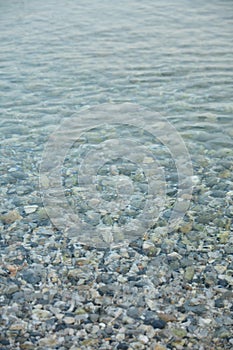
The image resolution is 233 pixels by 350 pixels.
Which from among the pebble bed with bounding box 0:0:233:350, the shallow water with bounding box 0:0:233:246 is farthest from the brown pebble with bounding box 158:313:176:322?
the shallow water with bounding box 0:0:233:246

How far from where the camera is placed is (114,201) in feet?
21.6

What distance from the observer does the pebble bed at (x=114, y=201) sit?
4.60 meters

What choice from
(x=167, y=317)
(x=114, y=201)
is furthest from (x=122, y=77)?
(x=167, y=317)

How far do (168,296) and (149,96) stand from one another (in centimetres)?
519

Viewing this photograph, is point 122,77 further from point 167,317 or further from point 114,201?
point 167,317

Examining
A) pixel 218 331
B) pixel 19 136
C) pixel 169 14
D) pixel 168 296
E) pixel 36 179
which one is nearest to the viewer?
pixel 218 331

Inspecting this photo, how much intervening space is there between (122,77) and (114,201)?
4320mm

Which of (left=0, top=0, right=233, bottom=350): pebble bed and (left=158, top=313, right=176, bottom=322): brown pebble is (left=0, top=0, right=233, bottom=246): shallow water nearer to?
(left=0, top=0, right=233, bottom=350): pebble bed

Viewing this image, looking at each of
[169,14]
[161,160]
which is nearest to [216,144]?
[161,160]

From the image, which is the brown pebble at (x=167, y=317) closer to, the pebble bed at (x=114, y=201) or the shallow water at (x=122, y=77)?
the pebble bed at (x=114, y=201)

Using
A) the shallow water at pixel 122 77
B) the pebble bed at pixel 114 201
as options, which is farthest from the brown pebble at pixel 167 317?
the shallow water at pixel 122 77

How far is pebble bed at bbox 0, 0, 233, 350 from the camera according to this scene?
181 inches

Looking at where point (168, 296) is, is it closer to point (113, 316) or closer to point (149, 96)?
point (113, 316)

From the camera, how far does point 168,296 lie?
492 cm
